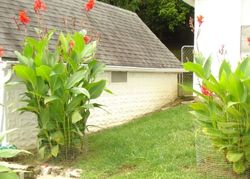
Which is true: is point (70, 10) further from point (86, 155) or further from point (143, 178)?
point (143, 178)

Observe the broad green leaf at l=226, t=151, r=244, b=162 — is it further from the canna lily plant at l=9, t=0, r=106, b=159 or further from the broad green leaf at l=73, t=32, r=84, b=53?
the broad green leaf at l=73, t=32, r=84, b=53

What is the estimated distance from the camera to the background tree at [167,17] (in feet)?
102

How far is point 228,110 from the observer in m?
5.85

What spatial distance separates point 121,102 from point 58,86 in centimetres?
539

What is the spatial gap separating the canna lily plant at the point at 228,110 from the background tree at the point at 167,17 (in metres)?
24.6

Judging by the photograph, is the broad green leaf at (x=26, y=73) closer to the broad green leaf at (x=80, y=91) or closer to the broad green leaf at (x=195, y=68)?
the broad green leaf at (x=80, y=91)

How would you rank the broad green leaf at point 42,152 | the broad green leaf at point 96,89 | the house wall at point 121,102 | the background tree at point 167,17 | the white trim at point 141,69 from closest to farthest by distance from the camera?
the broad green leaf at point 42,152
the broad green leaf at point 96,89
the house wall at point 121,102
the white trim at point 141,69
the background tree at point 167,17

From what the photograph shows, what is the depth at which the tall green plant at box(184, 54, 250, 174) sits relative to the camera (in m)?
5.79

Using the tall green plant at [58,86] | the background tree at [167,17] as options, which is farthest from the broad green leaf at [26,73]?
the background tree at [167,17]

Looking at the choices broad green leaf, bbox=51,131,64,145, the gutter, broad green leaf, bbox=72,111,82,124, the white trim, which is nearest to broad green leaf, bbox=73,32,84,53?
Answer: broad green leaf, bbox=72,111,82,124

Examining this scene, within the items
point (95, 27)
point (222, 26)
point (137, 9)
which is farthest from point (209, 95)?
point (137, 9)

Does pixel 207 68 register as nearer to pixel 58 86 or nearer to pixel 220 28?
pixel 58 86

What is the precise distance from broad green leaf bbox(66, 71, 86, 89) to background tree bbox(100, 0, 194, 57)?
23.2 m

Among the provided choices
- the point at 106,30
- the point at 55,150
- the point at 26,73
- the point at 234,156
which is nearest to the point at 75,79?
the point at 26,73
